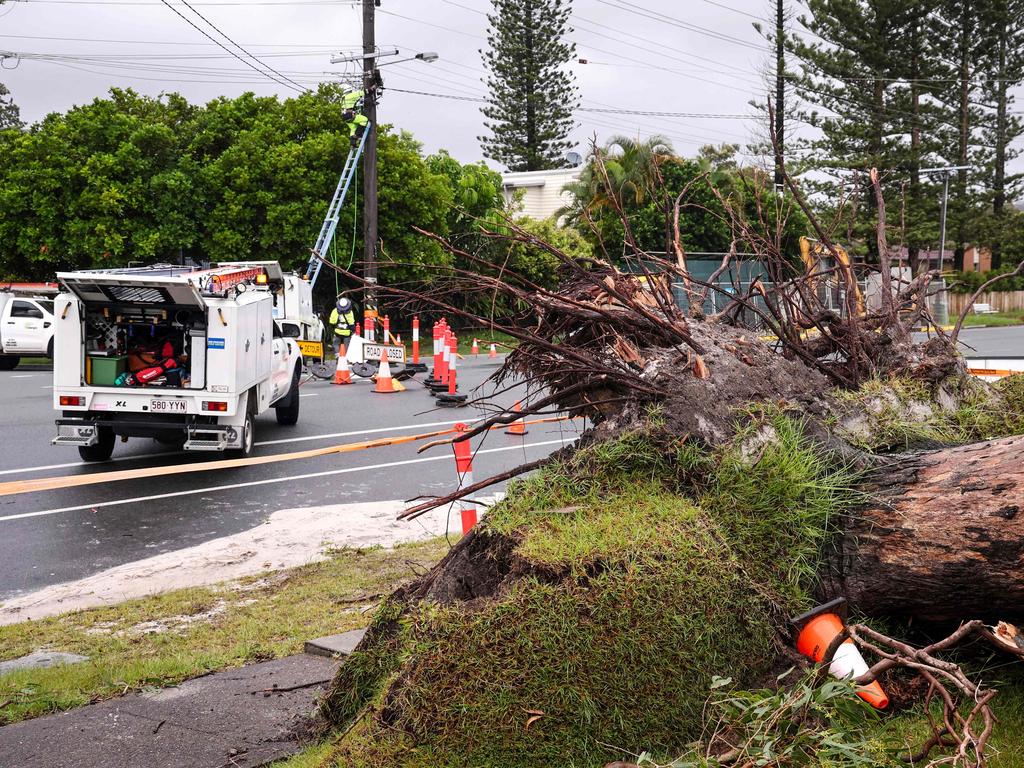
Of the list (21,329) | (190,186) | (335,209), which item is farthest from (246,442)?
(190,186)

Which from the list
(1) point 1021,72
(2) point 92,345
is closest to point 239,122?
(2) point 92,345

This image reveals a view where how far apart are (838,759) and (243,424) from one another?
350 inches

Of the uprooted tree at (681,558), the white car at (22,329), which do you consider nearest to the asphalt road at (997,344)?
the uprooted tree at (681,558)

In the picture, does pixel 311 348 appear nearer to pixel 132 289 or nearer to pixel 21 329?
pixel 21 329

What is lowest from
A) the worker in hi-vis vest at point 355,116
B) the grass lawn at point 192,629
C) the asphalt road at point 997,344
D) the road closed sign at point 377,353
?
the grass lawn at point 192,629

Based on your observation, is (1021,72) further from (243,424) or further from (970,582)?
(970,582)

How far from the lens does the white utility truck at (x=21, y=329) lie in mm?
22406

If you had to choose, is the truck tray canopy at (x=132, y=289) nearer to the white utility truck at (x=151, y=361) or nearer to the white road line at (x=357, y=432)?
the white utility truck at (x=151, y=361)

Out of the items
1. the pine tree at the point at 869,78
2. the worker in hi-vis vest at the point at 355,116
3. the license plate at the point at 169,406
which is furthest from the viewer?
the pine tree at the point at 869,78

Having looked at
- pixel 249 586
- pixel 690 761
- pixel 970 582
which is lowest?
pixel 249 586

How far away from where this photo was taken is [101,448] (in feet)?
35.1

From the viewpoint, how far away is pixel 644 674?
3068 mm

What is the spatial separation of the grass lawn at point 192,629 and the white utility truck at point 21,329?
1865cm

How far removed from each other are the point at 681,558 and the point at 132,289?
334 inches
